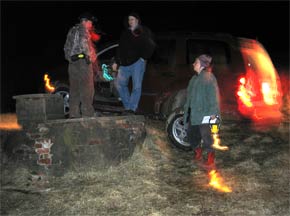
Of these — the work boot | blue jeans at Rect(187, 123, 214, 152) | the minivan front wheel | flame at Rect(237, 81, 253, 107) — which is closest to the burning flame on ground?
the minivan front wheel

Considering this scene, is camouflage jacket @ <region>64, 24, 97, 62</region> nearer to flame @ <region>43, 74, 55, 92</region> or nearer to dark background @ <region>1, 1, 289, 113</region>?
flame @ <region>43, 74, 55, 92</region>

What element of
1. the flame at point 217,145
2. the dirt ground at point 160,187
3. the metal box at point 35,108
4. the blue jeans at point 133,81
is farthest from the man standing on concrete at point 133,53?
the flame at point 217,145

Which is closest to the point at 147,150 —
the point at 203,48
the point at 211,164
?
the point at 211,164

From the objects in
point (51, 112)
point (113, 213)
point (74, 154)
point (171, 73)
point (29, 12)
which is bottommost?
point (113, 213)

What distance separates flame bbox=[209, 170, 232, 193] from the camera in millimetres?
6624

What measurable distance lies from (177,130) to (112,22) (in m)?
19.6

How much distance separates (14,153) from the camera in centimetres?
744

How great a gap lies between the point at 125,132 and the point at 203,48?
2.32 metres

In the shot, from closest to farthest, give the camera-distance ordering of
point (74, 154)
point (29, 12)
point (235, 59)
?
1. point (74, 154)
2. point (235, 59)
3. point (29, 12)

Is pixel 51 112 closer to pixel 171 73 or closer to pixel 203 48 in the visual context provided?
pixel 171 73

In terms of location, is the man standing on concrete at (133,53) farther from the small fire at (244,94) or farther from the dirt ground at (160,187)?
the small fire at (244,94)

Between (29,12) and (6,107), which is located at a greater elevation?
(29,12)

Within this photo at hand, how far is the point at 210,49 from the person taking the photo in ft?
A: 28.5

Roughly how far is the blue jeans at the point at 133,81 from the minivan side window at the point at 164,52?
88 cm
